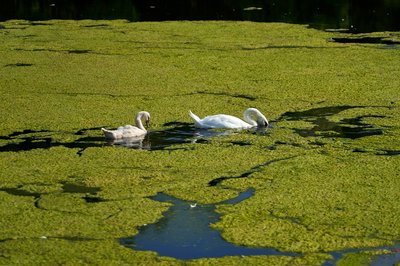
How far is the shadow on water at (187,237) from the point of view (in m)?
4.50

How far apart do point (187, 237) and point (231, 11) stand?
37.8 feet

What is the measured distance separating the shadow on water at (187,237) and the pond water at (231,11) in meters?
8.40

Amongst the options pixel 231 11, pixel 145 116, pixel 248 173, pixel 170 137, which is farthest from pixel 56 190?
pixel 231 11

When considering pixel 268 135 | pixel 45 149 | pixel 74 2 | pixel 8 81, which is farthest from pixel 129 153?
pixel 74 2

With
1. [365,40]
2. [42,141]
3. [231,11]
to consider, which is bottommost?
[42,141]

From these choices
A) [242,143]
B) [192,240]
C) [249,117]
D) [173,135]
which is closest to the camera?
[192,240]

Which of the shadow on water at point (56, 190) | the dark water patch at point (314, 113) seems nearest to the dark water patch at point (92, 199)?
the shadow on water at point (56, 190)

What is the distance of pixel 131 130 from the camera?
22.9ft

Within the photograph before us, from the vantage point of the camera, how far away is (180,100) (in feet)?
27.1

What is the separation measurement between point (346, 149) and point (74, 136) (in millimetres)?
2185

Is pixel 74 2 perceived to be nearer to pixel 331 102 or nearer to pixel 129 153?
pixel 331 102

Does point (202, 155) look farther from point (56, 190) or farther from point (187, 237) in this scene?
point (187, 237)

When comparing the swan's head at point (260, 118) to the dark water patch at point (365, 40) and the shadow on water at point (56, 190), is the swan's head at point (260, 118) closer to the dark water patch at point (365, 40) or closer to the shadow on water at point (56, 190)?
the shadow on water at point (56, 190)

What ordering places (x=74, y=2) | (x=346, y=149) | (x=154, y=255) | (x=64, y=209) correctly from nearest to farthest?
(x=154, y=255) < (x=64, y=209) < (x=346, y=149) < (x=74, y=2)
